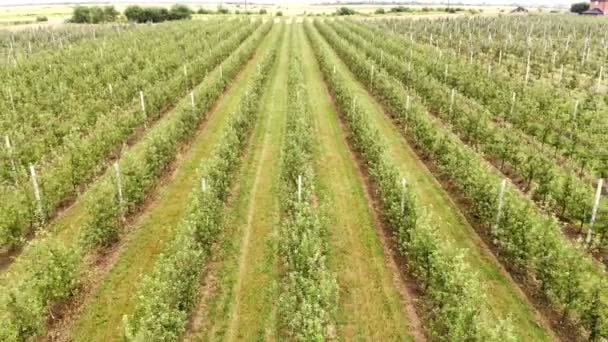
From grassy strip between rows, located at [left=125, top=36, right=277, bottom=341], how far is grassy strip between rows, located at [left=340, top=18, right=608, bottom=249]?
9.83m

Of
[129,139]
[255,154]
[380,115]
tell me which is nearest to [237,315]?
[255,154]

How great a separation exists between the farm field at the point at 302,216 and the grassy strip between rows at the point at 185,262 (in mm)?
84

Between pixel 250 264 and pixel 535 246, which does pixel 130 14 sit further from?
pixel 535 246

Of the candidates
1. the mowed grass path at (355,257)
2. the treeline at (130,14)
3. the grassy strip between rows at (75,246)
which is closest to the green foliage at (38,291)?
the grassy strip between rows at (75,246)

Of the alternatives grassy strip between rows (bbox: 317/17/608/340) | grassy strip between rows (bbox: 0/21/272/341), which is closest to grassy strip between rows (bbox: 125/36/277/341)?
grassy strip between rows (bbox: 0/21/272/341)

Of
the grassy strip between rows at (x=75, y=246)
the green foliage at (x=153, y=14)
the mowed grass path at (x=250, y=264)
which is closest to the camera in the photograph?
the grassy strip between rows at (x=75, y=246)

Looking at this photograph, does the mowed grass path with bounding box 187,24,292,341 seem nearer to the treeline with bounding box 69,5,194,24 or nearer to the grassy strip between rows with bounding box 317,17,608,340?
the grassy strip between rows with bounding box 317,17,608,340

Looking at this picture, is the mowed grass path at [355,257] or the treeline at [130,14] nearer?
the mowed grass path at [355,257]

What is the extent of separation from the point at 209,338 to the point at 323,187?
9138 mm

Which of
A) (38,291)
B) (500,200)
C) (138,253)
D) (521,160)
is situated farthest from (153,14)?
(38,291)

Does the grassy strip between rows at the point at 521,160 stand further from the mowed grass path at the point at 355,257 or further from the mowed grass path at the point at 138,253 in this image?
the mowed grass path at the point at 138,253

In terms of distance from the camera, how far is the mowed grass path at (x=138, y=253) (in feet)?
39.7

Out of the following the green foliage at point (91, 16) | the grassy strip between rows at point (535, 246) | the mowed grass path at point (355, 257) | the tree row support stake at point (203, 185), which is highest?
the green foliage at point (91, 16)

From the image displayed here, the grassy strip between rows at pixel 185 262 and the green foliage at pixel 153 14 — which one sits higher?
the green foliage at pixel 153 14
